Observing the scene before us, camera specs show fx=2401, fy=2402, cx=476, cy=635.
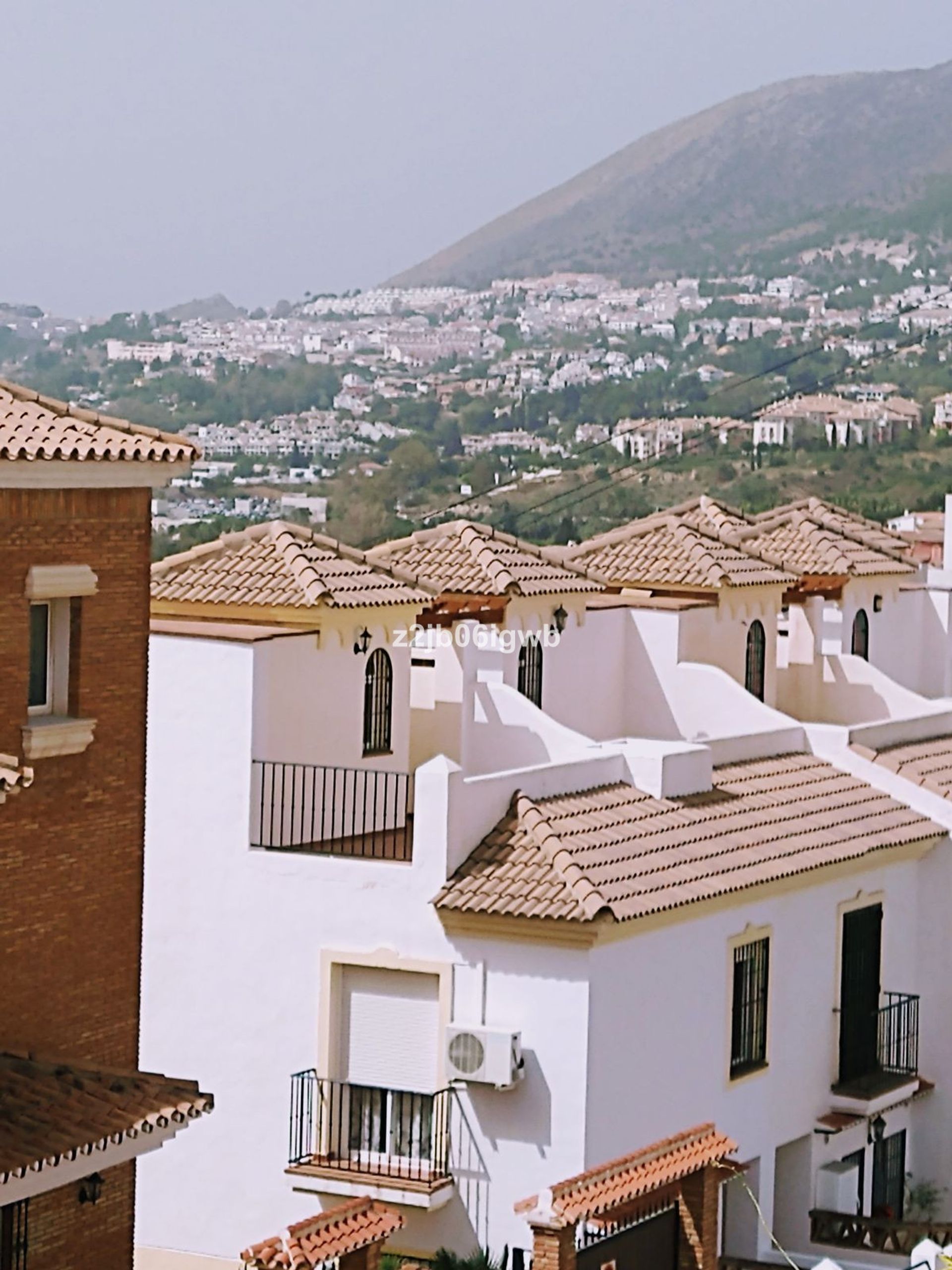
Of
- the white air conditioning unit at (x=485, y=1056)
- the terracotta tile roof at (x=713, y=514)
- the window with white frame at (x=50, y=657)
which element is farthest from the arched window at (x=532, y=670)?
the window with white frame at (x=50, y=657)

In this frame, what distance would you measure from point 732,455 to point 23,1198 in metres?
80.0

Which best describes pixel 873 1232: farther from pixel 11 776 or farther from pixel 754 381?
pixel 754 381

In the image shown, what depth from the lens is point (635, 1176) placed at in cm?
1762

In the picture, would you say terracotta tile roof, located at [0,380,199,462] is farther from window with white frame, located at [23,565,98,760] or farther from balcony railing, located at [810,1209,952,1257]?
balcony railing, located at [810,1209,952,1257]

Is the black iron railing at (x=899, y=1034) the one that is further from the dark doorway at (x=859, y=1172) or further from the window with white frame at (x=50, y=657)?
the window with white frame at (x=50, y=657)

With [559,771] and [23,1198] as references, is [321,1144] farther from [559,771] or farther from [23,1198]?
[23,1198]

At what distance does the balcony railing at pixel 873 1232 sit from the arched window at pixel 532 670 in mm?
6316

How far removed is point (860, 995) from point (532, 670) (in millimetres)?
5024

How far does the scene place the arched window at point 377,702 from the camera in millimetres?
23641

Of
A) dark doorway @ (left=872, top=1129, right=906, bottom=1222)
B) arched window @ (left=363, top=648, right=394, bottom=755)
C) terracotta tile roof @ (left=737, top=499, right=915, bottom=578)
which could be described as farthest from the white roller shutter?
terracotta tile roof @ (left=737, top=499, right=915, bottom=578)

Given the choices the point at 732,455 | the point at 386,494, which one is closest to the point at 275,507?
the point at 386,494

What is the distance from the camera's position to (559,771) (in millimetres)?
21469

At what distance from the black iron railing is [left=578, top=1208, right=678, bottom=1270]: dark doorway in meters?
6.47

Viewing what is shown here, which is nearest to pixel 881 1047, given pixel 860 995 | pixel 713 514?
pixel 860 995
